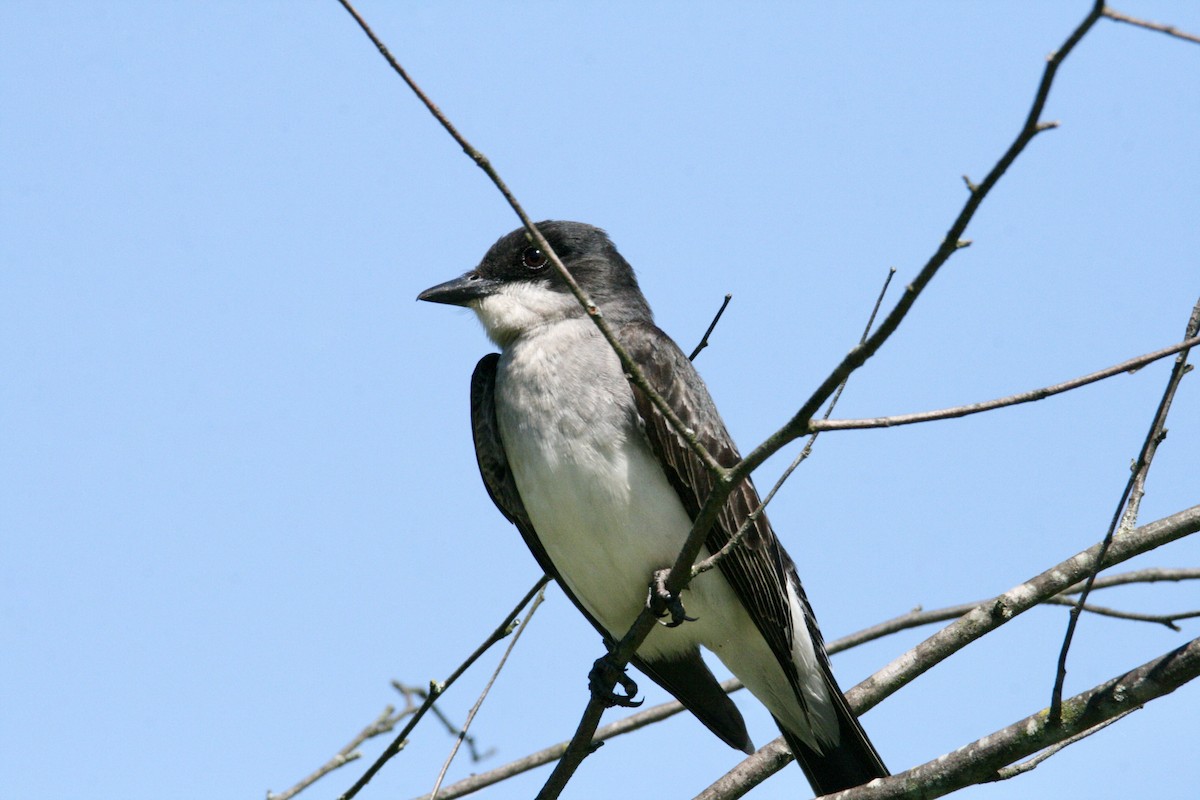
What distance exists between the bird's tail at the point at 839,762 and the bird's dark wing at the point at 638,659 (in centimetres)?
50

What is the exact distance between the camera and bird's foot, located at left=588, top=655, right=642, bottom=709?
5.68 metres

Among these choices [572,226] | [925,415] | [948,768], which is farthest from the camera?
[572,226]

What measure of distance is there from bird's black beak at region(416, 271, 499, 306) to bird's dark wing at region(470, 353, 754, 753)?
0.51 meters

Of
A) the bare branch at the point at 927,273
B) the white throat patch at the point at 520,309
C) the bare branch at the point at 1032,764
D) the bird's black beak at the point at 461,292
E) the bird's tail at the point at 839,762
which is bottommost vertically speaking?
the bare branch at the point at 1032,764

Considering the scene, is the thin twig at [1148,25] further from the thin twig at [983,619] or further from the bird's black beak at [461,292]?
the bird's black beak at [461,292]

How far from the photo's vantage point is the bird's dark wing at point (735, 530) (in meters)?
5.80

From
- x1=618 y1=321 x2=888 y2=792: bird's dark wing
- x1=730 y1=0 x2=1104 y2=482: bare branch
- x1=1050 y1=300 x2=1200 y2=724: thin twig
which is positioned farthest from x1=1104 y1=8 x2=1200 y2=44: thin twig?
x1=618 y1=321 x2=888 y2=792: bird's dark wing

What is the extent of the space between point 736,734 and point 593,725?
1.58m

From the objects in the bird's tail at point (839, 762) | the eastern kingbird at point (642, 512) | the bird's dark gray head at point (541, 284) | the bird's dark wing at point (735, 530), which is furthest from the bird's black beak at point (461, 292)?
the bird's tail at point (839, 762)

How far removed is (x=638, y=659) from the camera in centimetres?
659

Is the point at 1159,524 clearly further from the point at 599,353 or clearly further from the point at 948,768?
the point at 599,353

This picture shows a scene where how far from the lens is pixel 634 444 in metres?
5.83

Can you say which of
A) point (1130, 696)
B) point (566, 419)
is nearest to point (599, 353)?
point (566, 419)

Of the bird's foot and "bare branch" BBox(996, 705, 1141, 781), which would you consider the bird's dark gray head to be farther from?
"bare branch" BBox(996, 705, 1141, 781)
